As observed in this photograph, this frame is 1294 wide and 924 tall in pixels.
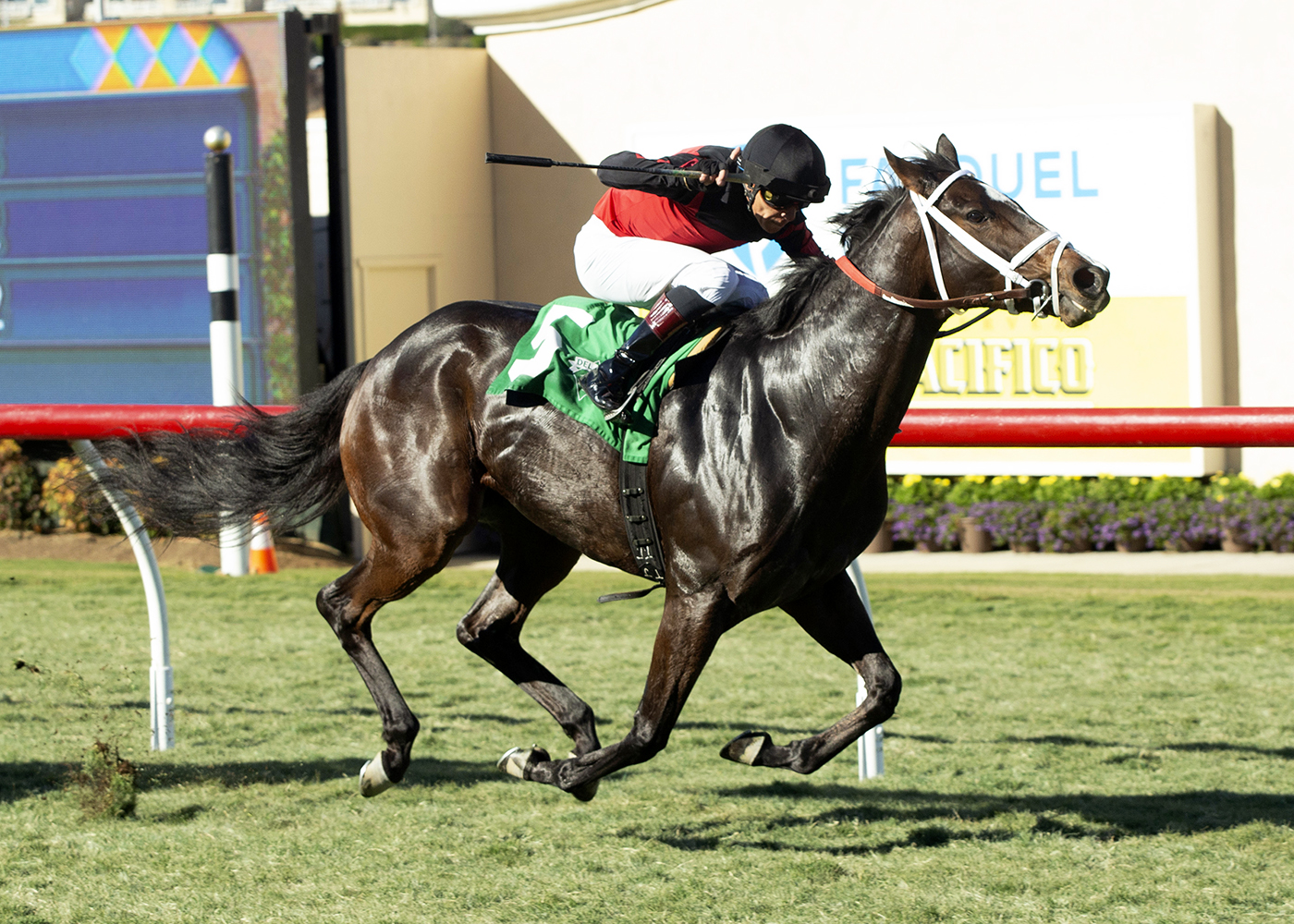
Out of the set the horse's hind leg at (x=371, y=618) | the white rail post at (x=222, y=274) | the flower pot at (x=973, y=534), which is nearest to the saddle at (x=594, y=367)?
the horse's hind leg at (x=371, y=618)

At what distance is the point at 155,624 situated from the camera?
4.80 metres

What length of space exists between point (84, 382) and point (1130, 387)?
6715 mm

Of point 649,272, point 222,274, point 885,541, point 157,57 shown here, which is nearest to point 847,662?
point 649,272

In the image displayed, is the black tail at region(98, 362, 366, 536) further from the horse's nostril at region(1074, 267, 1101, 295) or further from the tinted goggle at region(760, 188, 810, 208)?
the horse's nostril at region(1074, 267, 1101, 295)

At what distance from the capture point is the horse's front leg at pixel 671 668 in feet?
10.9

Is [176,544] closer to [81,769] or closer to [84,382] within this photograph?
[84,382]

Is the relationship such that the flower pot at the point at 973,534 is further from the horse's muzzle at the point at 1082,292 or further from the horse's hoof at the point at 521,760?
the horse's muzzle at the point at 1082,292

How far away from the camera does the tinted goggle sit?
3305mm

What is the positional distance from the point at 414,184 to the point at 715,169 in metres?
7.02

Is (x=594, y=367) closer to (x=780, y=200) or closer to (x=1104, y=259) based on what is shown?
(x=780, y=200)

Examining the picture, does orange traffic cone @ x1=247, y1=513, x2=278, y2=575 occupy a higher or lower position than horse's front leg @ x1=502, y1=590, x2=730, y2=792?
lower

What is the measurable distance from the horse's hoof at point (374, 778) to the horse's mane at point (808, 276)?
1426 millimetres

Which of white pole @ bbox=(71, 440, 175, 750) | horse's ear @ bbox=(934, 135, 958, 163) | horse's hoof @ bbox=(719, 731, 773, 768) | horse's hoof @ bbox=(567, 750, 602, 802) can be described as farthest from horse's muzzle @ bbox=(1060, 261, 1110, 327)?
white pole @ bbox=(71, 440, 175, 750)

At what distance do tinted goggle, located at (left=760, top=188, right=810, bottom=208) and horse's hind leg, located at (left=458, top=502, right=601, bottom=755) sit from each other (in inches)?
44.8
